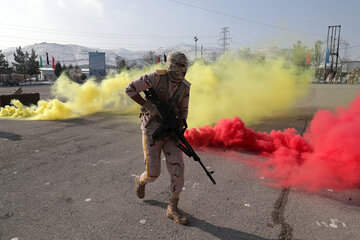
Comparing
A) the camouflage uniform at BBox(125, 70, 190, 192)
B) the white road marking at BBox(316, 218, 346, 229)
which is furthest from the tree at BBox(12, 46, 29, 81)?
the white road marking at BBox(316, 218, 346, 229)

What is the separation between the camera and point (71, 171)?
4215mm

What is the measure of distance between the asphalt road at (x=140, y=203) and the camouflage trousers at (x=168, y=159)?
44 centimetres

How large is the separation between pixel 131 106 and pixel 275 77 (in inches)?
242

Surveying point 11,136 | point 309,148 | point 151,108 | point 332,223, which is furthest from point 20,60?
point 332,223

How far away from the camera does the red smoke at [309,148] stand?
3.70 metres

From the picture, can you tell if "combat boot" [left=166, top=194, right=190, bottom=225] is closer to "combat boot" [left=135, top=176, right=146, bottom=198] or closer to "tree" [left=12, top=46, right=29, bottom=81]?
"combat boot" [left=135, top=176, right=146, bottom=198]

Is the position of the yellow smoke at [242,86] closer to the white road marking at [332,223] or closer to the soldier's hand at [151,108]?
the soldier's hand at [151,108]

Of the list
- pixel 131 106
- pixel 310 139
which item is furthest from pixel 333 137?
pixel 131 106

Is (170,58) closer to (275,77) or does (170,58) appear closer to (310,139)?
(310,139)

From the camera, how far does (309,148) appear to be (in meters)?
4.80

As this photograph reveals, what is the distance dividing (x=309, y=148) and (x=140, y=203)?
351 cm

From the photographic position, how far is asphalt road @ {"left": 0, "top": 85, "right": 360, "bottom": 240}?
100 inches

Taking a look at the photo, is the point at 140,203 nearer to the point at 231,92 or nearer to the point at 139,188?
the point at 139,188

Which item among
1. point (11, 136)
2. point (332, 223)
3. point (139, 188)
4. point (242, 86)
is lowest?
point (11, 136)
